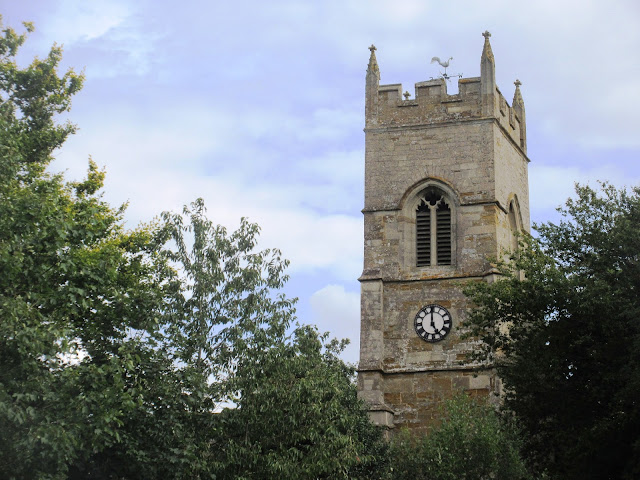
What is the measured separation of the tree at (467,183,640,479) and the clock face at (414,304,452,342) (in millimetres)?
8084

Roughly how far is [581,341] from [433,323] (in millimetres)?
11534

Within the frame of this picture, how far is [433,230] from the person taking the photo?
124 ft

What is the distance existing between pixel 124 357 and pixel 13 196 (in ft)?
13.0

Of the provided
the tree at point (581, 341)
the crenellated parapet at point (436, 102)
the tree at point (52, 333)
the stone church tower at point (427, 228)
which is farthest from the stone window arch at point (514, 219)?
the tree at point (52, 333)

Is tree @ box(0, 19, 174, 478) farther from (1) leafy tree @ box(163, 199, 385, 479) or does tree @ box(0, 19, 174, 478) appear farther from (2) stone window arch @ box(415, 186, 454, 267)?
(2) stone window arch @ box(415, 186, 454, 267)

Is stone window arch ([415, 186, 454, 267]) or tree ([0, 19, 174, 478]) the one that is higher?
stone window arch ([415, 186, 454, 267])

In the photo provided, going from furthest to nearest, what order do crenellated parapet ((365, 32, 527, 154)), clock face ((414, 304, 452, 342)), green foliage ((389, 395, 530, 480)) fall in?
crenellated parapet ((365, 32, 527, 154)), clock face ((414, 304, 452, 342)), green foliage ((389, 395, 530, 480))

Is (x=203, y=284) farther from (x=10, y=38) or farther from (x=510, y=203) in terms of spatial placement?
(x=510, y=203)

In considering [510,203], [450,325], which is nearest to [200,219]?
[450,325]

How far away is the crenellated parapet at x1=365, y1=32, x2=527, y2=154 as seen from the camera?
1521 inches

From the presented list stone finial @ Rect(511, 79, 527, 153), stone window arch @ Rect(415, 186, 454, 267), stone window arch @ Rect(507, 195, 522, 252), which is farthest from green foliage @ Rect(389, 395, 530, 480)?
stone finial @ Rect(511, 79, 527, 153)

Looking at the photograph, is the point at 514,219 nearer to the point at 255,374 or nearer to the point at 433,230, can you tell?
the point at 433,230

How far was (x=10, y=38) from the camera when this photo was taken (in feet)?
97.0

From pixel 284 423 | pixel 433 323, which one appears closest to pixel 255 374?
pixel 284 423
